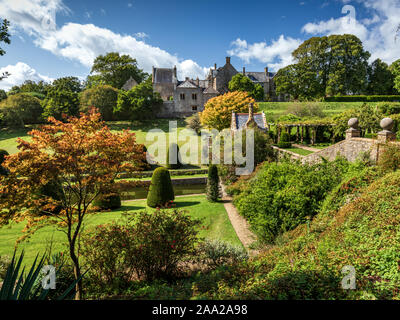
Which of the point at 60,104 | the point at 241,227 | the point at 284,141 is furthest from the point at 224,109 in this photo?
the point at 60,104

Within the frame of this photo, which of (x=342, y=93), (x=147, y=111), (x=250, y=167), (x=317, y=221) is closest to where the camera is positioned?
(x=317, y=221)

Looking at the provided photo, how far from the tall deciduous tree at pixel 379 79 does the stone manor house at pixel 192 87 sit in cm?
2052

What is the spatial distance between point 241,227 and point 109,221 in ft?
22.6

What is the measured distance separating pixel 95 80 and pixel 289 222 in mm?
62792

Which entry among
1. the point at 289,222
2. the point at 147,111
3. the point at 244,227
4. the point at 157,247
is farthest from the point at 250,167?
the point at 147,111

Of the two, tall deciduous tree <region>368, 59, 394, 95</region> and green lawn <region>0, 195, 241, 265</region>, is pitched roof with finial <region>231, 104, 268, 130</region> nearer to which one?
green lawn <region>0, 195, 241, 265</region>

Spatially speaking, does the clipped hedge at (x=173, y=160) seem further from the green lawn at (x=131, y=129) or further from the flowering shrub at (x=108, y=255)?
the flowering shrub at (x=108, y=255)

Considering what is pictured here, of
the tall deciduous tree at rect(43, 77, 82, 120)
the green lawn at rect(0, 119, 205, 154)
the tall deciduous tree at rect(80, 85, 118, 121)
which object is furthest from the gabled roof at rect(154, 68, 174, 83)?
the tall deciduous tree at rect(43, 77, 82, 120)

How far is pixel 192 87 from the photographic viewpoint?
158 feet

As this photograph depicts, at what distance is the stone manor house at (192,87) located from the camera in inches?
1891
